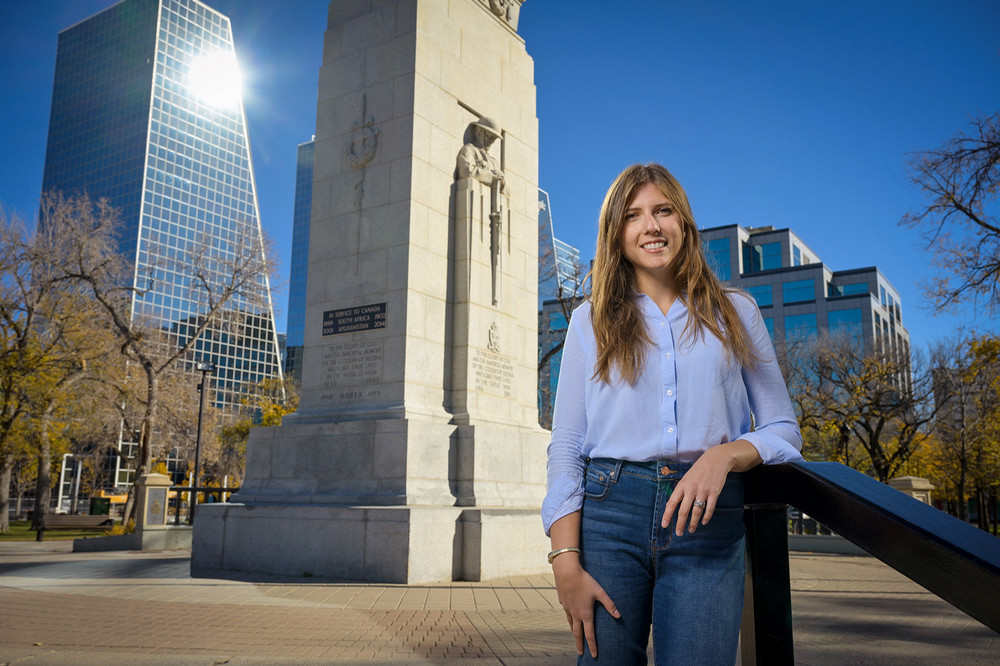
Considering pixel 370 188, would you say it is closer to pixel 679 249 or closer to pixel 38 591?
pixel 38 591

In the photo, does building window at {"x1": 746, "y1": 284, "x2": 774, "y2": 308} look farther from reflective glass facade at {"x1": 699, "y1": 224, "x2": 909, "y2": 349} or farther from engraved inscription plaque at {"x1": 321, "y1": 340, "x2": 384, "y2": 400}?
engraved inscription plaque at {"x1": 321, "y1": 340, "x2": 384, "y2": 400}

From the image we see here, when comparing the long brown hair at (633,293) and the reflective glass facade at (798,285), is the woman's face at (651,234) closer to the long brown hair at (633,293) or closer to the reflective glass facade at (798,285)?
the long brown hair at (633,293)

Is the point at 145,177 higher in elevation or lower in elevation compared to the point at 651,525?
higher

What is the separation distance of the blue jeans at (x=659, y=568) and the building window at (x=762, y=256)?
88.8 meters

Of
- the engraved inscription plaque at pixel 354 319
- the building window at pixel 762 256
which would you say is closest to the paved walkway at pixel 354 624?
the engraved inscription plaque at pixel 354 319

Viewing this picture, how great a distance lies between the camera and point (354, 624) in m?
7.35

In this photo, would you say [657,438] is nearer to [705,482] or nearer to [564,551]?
[705,482]

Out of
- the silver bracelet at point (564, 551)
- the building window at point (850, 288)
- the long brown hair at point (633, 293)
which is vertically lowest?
the silver bracelet at point (564, 551)

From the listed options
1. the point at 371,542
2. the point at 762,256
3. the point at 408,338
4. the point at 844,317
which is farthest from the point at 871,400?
the point at 762,256

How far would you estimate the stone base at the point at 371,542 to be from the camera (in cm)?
1031

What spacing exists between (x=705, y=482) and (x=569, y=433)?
52cm

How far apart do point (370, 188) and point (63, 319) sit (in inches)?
889

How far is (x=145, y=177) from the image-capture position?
113750 mm

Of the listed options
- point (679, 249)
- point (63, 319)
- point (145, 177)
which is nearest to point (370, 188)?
point (679, 249)
